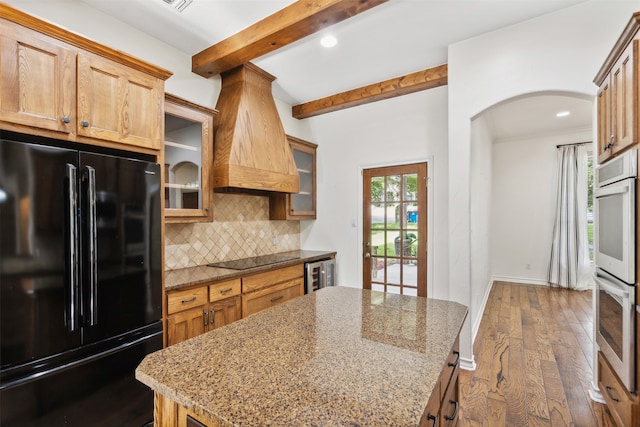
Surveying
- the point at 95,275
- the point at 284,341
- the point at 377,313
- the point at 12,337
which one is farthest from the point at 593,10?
the point at 12,337

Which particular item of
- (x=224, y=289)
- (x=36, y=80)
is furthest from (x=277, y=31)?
(x=224, y=289)

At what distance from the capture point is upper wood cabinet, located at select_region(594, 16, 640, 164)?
1.61m

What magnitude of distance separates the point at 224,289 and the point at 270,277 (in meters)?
0.58

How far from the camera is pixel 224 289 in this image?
2615mm

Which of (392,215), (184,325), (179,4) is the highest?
(179,4)

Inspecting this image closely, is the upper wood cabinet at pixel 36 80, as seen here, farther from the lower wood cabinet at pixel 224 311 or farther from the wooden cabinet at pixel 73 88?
the lower wood cabinet at pixel 224 311

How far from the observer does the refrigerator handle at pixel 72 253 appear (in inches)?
63.3

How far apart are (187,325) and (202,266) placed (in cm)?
79

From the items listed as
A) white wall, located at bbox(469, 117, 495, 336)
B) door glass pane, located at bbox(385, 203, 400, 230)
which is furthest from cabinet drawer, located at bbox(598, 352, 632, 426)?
door glass pane, located at bbox(385, 203, 400, 230)

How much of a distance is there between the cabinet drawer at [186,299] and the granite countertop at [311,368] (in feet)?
3.59

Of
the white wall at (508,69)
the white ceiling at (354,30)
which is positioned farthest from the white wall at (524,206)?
the white wall at (508,69)

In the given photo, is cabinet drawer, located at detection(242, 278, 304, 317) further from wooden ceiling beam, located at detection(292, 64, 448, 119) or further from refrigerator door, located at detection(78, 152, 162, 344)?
wooden ceiling beam, located at detection(292, 64, 448, 119)

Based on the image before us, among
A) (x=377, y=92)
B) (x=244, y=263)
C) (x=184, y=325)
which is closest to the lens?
(x=184, y=325)

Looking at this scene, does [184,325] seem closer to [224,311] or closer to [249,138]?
[224,311]
